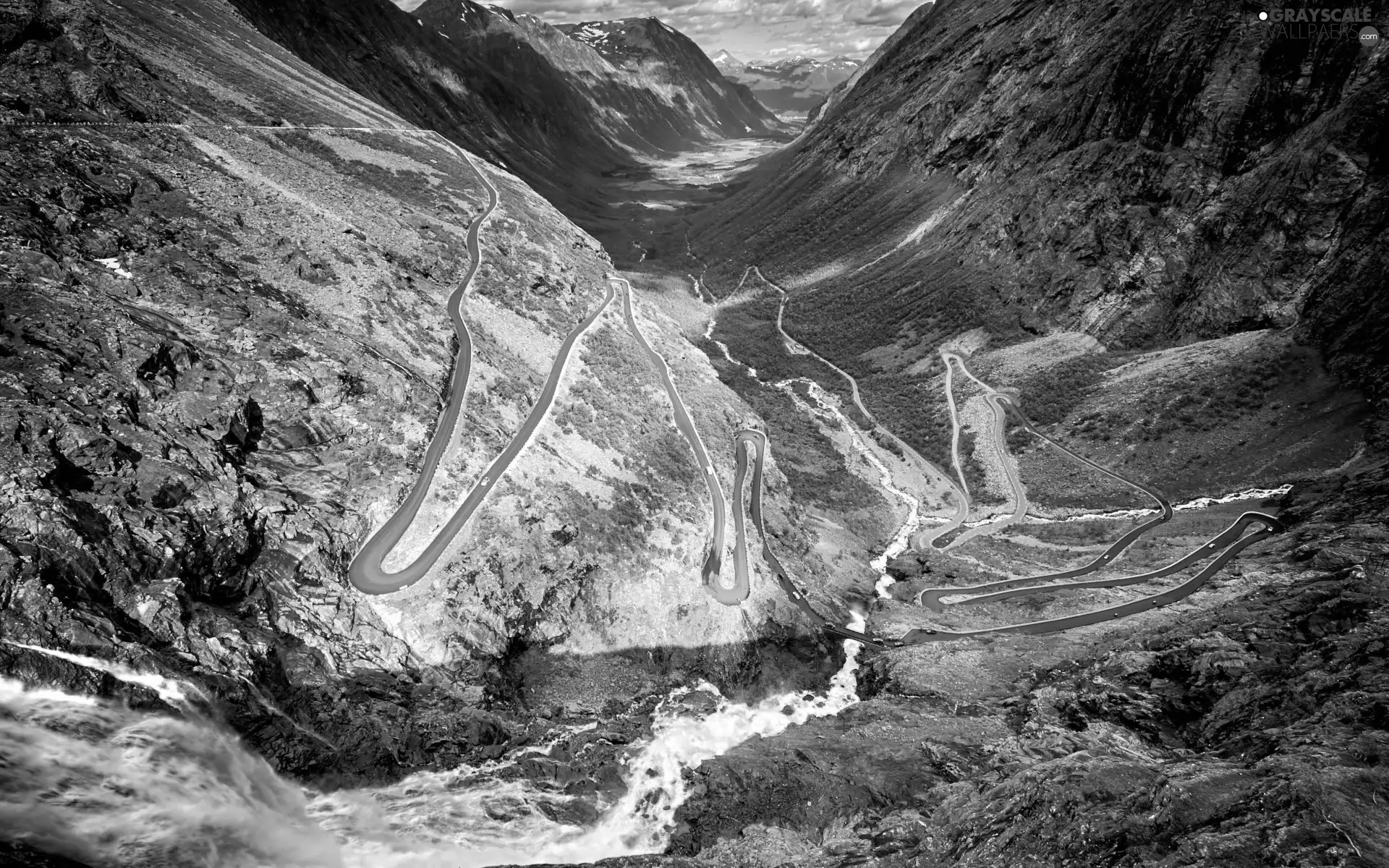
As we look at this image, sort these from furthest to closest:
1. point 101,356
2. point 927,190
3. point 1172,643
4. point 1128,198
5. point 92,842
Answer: point 927,190, point 1128,198, point 1172,643, point 101,356, point 92,842

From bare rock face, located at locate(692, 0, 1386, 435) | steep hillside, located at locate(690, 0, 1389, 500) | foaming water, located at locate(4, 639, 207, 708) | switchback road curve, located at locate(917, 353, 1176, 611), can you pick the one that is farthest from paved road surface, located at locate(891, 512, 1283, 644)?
foaming water, located at locate(4, 639, 207, 708)

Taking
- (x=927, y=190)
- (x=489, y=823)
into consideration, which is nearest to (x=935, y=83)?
(x=927, y=190)

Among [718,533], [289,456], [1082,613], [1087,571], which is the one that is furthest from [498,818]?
[1087,571]

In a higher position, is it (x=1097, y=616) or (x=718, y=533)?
(x=718, y=533)

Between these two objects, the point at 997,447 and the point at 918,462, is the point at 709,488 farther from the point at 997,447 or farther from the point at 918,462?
the point at 997,447

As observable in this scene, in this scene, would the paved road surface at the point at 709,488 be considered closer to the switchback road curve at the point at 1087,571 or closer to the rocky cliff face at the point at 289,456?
the rocky cliff face at the point at 289,456

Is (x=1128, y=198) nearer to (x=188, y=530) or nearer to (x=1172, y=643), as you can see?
(x=1172, y=643)

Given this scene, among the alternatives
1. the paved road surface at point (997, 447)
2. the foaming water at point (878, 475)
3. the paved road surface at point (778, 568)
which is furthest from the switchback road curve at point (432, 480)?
the paved road surface at point (997, 447)
